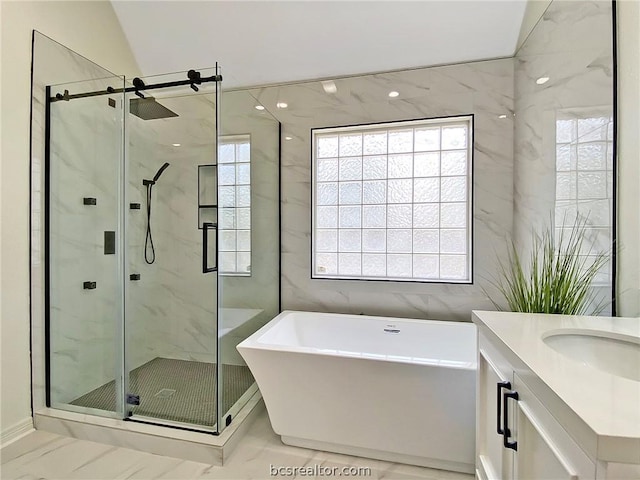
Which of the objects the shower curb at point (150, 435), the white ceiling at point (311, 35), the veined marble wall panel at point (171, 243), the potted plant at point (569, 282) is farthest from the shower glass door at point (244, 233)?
the potted plant at point (569, 282)

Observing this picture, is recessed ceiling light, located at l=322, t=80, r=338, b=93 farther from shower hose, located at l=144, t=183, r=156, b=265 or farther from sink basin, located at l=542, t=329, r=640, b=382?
sink basin, located at l=542, t=329, r=640, b=382

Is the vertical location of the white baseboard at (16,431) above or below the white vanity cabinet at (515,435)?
below

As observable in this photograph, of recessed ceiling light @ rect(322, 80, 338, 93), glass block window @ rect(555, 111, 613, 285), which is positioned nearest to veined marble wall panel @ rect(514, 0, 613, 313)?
glass block window @ rect(555, 111, 613, 285)

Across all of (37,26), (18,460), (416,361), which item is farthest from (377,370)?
(37,26)

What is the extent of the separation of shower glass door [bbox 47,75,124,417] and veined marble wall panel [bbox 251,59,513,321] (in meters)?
1.33

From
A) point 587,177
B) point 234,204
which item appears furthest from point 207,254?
point 587,177

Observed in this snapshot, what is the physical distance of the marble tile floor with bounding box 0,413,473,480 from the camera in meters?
1.76

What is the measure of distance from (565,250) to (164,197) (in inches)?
113

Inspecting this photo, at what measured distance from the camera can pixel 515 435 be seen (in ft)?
3.24

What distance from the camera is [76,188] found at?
239 cm

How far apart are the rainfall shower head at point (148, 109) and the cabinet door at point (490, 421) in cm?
270

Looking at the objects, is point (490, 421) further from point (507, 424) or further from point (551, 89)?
point (551, 89)

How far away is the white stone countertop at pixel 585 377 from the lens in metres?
0.59

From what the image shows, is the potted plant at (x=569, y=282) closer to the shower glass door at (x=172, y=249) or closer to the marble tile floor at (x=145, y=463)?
the marble tile floor at (x=145, y=463)
